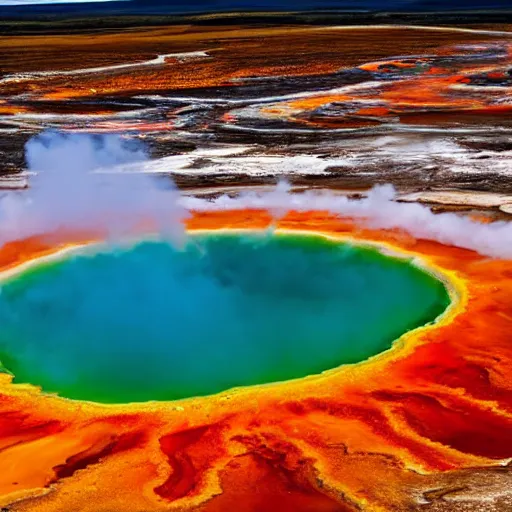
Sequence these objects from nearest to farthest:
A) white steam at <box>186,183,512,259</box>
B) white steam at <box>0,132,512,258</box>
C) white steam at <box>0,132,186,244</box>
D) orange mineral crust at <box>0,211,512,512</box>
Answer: orange mineral crust at <box>0,211,512,512</box> → white steam at <box>186,183,512,259</box> → white steam at <box>0,132,512,258</box> → white steam at <box>0,132,186,244</box>

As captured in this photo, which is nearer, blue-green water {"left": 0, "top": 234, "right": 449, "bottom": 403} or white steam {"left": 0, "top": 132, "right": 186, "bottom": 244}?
blue-green water {"left": 0, "top": 234, "right": 449, "bottom": 403}

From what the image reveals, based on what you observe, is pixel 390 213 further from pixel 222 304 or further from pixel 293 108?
pixel 293 108

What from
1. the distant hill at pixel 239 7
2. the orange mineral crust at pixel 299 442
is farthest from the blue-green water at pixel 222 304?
the distant hill at pixel 239 7

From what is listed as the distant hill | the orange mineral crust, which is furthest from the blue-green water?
the distant hill

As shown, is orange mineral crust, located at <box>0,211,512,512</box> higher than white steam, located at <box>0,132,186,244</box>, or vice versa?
white steam, located at <box>0,132,186,244</box>

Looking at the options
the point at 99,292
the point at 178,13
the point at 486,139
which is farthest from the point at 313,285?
the point at 178,13

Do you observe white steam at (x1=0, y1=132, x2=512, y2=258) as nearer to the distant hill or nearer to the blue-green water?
the blue-green water
